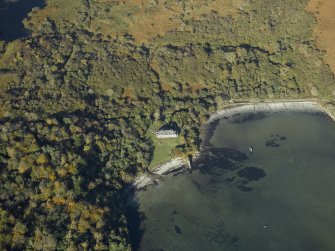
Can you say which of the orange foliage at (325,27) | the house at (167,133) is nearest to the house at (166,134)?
the house at (167,133)

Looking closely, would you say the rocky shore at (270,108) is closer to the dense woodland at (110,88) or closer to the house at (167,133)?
the dense woodland at (110,88)

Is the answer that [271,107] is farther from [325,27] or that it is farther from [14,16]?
[14,16]

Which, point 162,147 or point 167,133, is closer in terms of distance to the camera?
point 162,147

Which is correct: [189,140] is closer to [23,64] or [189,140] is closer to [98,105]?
[98,105]

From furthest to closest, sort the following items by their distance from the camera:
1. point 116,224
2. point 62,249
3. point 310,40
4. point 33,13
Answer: point 33,13 → point 310,40 → point 116,224 → point 62,249

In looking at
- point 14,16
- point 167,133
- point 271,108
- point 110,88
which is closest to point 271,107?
point 271,108

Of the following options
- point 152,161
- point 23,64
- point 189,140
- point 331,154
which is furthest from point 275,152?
point 23,64

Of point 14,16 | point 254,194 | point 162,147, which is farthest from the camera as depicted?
point 14,16
